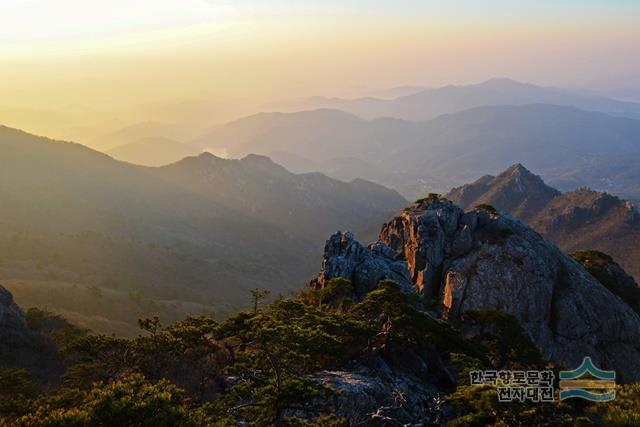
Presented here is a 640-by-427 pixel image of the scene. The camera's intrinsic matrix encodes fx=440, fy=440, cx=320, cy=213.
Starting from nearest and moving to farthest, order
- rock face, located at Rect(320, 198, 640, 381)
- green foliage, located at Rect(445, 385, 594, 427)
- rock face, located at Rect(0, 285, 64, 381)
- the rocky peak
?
1. green foliage, located at Rect(445, 385, 594, 427)
2. rock face, located at Rect(0, 285, 64, 381)
3. the rocky peak
4. rock face, located at Rect(320, 198, 640, 381)

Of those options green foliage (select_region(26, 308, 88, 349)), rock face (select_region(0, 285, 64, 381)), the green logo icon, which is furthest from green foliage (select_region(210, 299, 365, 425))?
green foliage (select_region(26, 308, 88, 349))

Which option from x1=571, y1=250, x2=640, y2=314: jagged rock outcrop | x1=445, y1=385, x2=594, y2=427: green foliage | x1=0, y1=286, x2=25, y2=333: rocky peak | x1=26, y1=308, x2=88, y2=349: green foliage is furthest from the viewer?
x1=571, y1=250, x2=640, y2=314: jagged rock outcrop

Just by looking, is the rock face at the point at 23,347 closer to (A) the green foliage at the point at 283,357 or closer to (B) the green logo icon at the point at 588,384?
(A) the green foliage at the point at 283,357

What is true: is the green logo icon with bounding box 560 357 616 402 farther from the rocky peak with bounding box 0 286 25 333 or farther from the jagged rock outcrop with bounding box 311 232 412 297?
the rocky peak with bounding box 0 286 25 333

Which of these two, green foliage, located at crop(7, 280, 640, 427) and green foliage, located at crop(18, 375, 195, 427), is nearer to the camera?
green foliage, located at crop(18, 375, 195, 427)

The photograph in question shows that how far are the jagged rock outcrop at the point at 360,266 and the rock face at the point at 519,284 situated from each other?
0.13 metres

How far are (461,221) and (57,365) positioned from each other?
180 ft

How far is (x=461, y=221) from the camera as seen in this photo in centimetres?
6700

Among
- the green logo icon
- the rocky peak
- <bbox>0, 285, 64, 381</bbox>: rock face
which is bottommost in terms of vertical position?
<bbox>0, 285, 64, 381</bbox>: rock face

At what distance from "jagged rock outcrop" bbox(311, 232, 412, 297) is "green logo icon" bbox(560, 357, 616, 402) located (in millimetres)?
26656

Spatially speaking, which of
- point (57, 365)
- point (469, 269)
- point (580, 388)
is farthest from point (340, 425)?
point (469, 269)

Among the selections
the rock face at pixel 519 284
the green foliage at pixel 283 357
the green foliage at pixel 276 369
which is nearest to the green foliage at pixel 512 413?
the green foliage at pixel 276 369

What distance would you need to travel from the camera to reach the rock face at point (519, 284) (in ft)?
179

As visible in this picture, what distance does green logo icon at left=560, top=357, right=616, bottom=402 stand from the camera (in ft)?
69.2
